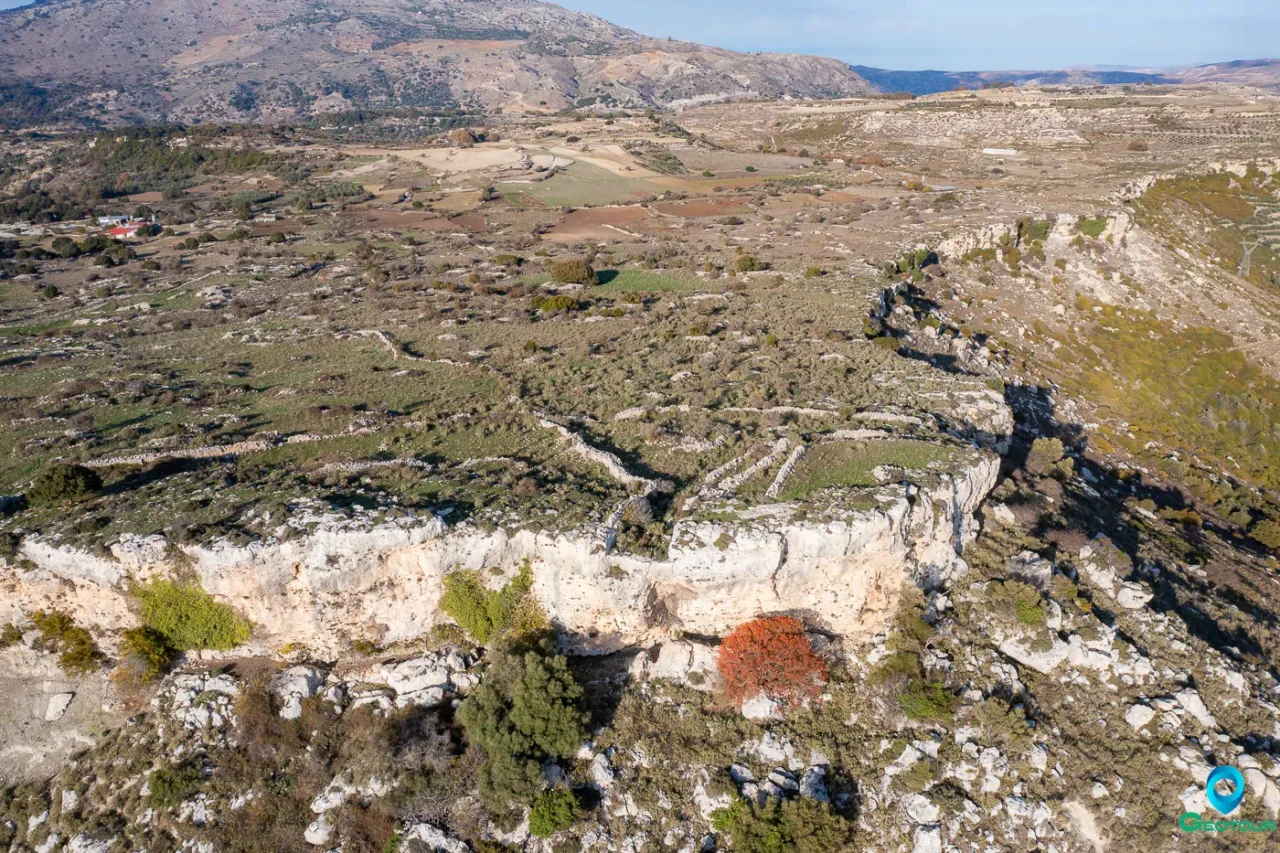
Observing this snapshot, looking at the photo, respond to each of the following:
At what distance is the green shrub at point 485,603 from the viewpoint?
1792 centimetres

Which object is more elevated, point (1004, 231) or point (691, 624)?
point (1004, 231)

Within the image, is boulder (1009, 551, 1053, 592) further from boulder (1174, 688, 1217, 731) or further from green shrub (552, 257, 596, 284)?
green shrub (552, 257, 596, 284)

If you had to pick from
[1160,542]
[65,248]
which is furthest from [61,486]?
[65,248]

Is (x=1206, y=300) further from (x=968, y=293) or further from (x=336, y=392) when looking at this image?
(x=336, y=392)

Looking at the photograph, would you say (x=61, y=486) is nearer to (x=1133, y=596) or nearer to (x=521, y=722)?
(x=521, y=722)

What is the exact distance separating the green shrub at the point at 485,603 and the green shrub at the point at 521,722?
124cm

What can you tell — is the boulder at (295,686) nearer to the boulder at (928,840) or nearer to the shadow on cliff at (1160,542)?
the boulder at (928,840)

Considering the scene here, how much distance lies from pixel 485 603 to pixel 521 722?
10.8 feet

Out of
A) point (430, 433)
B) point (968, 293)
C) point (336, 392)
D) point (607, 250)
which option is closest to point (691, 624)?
point (430, 433)

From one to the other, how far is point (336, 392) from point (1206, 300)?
56169 mm

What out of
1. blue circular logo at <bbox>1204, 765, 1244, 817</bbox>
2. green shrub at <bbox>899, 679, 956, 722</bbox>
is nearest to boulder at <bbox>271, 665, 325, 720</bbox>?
green shrub at <bbox>899, 679, 956, 722</bbox>

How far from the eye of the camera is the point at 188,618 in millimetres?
17797

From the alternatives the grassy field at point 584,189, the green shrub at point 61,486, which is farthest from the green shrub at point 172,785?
the grassy field at point 584,189

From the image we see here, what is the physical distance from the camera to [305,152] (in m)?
110
